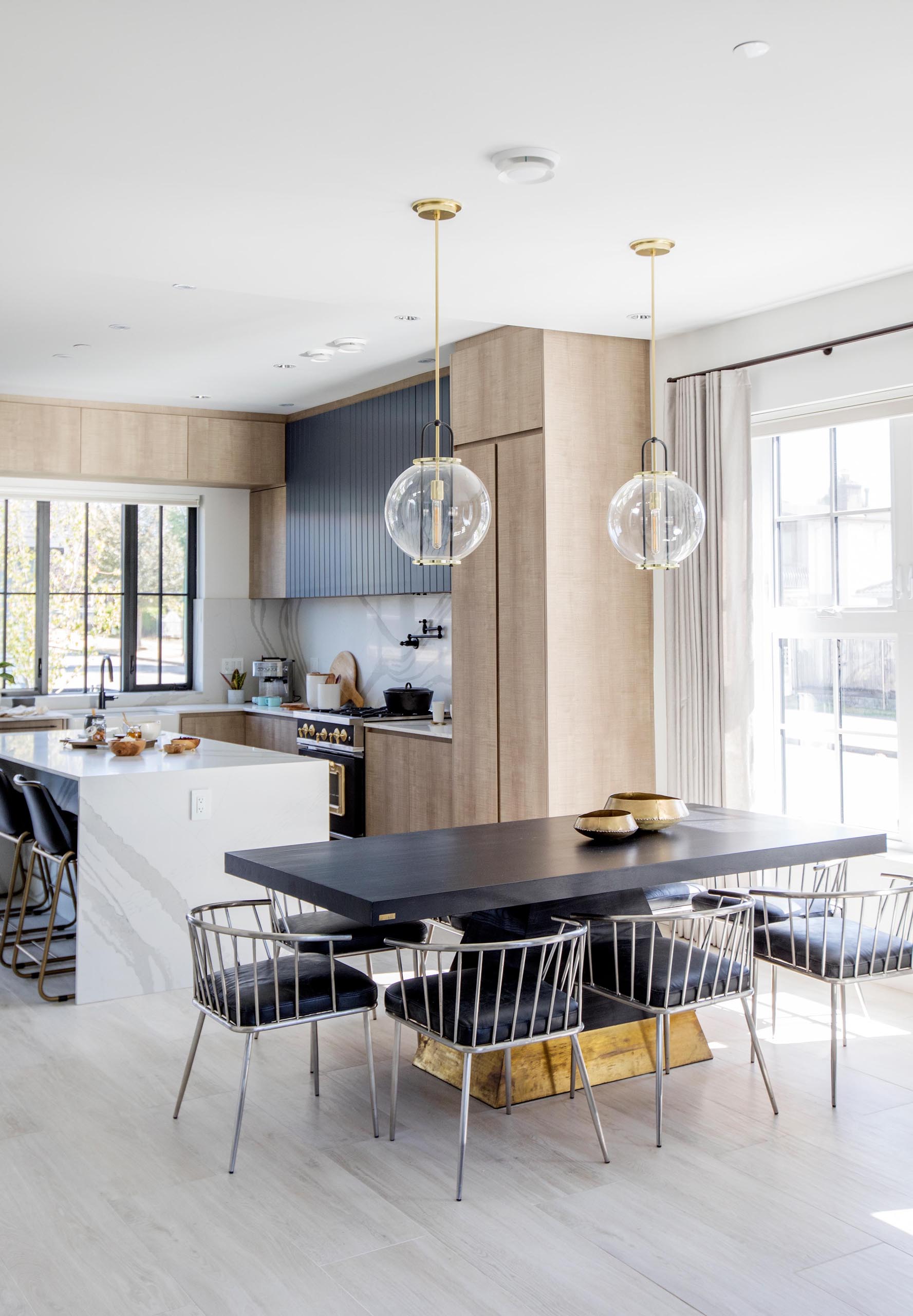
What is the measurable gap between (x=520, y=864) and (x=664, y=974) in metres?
0.50

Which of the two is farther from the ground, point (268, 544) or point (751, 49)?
point (751, 49)

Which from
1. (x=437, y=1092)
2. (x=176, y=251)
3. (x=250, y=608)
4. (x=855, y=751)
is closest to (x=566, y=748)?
(x=855, y=751)

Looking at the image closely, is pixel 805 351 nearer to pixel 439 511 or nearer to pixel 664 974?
pixel 439 511

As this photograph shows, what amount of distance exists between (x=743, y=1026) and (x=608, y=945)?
108cm

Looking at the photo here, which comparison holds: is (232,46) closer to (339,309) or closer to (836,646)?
(339,309)

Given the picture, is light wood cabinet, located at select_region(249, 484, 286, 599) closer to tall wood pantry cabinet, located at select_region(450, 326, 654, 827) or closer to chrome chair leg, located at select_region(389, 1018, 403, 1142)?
tall wood pantry cabinet, located at select_region(450, 326, 654, 827)

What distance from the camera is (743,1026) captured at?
4.34m

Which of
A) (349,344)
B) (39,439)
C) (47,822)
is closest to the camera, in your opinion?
(47,822)

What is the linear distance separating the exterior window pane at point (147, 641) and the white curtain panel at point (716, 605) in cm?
436

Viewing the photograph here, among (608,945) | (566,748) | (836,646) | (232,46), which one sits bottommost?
(608,945)

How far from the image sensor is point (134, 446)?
308 inches

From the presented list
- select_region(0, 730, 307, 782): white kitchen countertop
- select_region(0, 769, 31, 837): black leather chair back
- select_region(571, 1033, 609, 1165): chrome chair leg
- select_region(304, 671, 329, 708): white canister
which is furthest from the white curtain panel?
select_region(304, 671, 329, 708): white canister

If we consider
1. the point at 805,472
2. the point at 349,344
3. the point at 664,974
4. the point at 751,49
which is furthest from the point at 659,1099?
the point at 349,344

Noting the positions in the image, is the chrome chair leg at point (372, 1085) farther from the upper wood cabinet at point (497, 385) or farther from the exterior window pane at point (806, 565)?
the upper wood cabinet at point (497, 385)
